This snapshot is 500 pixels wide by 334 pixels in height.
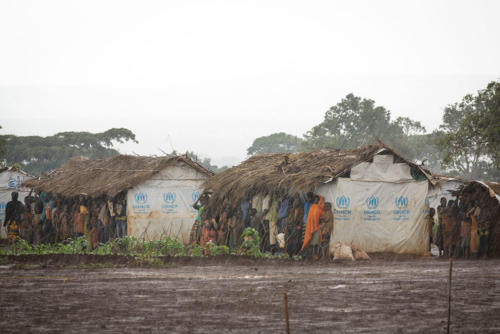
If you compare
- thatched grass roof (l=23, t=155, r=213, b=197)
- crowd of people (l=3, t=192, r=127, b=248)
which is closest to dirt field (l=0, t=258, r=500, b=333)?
thatched grass roof (l=23, t=155, r=213, b=197)

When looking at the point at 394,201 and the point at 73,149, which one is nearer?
the point at 394,201

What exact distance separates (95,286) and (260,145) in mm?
82828

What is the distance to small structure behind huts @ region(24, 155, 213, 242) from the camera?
2217cm

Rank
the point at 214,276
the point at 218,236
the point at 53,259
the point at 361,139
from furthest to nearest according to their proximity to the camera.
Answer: the point at 361,139 → the point at 218,236 → the point at 53,259 → the point at 214,276

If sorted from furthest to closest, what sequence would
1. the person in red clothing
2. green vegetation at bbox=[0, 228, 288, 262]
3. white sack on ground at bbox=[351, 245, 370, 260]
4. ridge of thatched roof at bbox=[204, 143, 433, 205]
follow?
1. the person in red clothing
2. ridge of thatched roof at bbox=[204, 143, 433, 205]
3. white sack on ground at bbox=[351, 245, 370, 260]
4. green vegetation at bbox=[0, 228, 288, 262]

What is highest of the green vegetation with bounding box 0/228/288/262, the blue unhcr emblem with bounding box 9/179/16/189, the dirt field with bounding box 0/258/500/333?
the blue unhcr emblem with bounding box 9/179/16/189

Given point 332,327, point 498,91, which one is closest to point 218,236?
point 332,327

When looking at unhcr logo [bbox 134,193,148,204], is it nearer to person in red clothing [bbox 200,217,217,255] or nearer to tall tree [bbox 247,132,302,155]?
person in red clothing [bbox 200,217,217,255]

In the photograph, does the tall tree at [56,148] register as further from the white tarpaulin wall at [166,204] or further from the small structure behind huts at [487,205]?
the small structure behind huts at [487,205]

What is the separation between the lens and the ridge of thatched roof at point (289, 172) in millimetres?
17906

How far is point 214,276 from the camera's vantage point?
13000 millimetres

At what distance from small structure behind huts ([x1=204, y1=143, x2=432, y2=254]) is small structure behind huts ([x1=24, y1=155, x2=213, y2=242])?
3849mm

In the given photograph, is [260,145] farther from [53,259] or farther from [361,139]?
[53,259]

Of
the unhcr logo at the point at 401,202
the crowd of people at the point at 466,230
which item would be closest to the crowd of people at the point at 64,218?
the unhcr logo at the point at 401,202
